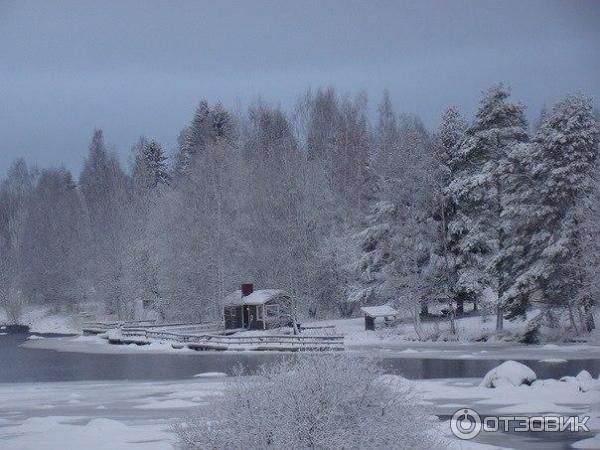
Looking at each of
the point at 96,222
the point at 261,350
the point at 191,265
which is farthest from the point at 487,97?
the point at 96,222

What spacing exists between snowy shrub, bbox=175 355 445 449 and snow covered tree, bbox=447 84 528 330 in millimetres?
34206

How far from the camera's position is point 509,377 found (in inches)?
929

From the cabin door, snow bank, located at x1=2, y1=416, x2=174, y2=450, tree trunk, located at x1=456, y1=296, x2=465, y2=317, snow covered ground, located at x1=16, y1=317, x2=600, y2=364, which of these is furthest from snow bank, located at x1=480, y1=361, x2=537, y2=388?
the cabin door

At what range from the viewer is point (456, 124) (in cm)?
5016

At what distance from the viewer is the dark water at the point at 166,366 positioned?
29844 mm

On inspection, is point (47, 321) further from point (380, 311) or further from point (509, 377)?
point (509, 377)

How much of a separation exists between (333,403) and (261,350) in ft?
116

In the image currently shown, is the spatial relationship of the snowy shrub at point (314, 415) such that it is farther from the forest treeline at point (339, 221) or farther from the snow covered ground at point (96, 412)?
the forest treeline at point (339, 221)

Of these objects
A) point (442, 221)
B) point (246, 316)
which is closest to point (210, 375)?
point (442, 221)

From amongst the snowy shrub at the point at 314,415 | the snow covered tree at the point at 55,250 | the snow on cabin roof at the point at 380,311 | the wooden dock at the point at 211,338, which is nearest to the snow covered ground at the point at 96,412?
the snowy shrub at the point at 314,415

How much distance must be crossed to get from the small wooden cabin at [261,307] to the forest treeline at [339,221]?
3.75 ft

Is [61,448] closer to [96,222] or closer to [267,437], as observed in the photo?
[267,437]

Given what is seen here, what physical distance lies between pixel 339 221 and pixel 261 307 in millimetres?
9298

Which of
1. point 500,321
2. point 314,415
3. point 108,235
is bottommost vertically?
point 500,321
